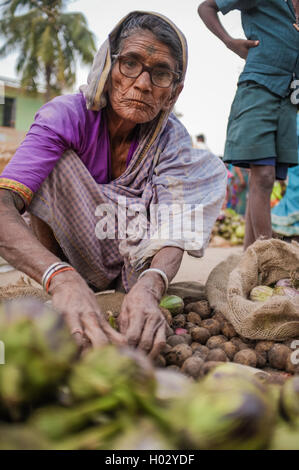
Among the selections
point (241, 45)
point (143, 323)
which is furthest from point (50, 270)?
point (241, 45)

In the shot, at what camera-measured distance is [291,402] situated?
888mm

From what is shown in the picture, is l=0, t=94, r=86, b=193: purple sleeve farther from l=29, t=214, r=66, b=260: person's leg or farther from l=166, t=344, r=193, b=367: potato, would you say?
l=166, t=344, r=193, b=367: potato

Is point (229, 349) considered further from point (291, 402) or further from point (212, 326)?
point (291, 402)

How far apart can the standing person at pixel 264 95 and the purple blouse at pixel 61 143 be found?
1.18 m

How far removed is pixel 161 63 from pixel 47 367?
2086 millimetres

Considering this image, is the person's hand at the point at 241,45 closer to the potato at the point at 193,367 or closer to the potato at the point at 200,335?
the potato at the point at 200,335

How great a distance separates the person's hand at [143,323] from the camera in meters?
1.53

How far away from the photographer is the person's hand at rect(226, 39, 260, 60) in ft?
11.7

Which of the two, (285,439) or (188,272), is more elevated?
(285,439)

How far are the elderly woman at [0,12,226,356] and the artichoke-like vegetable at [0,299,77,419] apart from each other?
0.95 metres

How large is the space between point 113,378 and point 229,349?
4.35 feet

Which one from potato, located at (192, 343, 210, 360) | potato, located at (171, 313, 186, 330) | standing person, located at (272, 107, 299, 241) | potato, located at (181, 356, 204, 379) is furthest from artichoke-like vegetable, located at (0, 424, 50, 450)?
standing person, located at (272, 107, 299, 241)

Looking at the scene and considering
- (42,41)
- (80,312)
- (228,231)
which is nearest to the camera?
(80,312)

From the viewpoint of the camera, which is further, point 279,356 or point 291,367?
point 279,356
